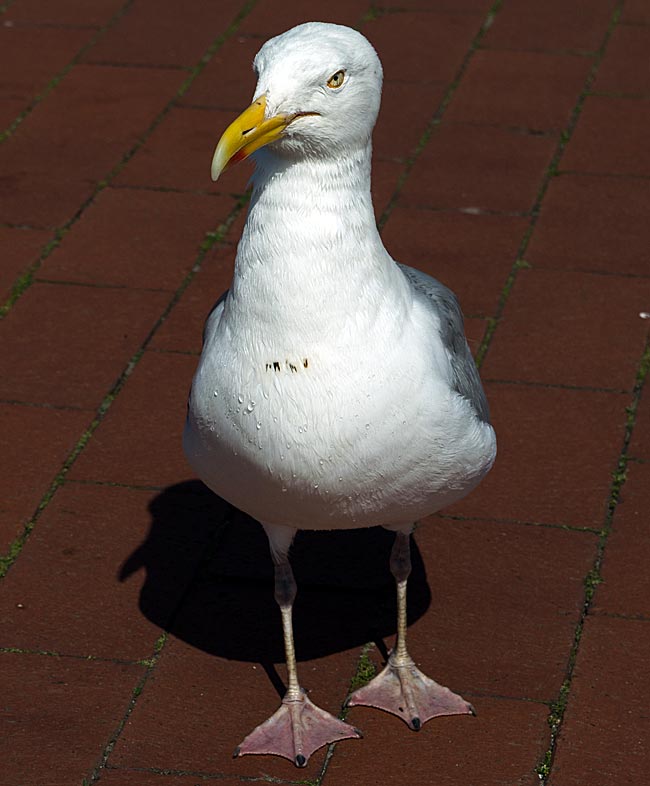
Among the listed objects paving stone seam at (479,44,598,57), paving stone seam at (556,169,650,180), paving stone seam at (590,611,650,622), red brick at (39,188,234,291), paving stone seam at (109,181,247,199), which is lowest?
paving stone seam at (479,44,598,57)

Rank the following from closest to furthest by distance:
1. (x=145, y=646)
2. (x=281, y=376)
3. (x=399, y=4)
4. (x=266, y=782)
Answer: (x=281, y=376), (x=266, y=782), (x=145, y=646), (x=399, y=4)

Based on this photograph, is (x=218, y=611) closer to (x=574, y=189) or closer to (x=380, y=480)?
(x=380, y=480)

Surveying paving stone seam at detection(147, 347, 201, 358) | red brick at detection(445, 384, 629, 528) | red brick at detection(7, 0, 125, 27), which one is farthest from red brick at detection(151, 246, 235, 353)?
red brick at detection(7, 0, 125, 27)

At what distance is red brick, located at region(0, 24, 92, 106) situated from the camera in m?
8.28

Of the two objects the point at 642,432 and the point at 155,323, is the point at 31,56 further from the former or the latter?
the point at 642,432

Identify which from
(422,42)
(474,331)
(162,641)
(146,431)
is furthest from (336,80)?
(422,42)

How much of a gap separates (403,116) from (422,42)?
3.29 feet

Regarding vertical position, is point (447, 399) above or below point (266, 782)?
above

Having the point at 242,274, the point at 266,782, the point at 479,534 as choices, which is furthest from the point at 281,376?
the point at 479,534

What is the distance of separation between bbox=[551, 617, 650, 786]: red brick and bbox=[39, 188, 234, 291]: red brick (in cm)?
283

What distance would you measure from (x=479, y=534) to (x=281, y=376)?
1653 mm

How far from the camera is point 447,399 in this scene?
3.77m

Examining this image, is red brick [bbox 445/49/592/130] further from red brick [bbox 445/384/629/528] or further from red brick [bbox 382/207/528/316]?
red brick [bbox 445/384/629/528]

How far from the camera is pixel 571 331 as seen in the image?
6.12 metres
